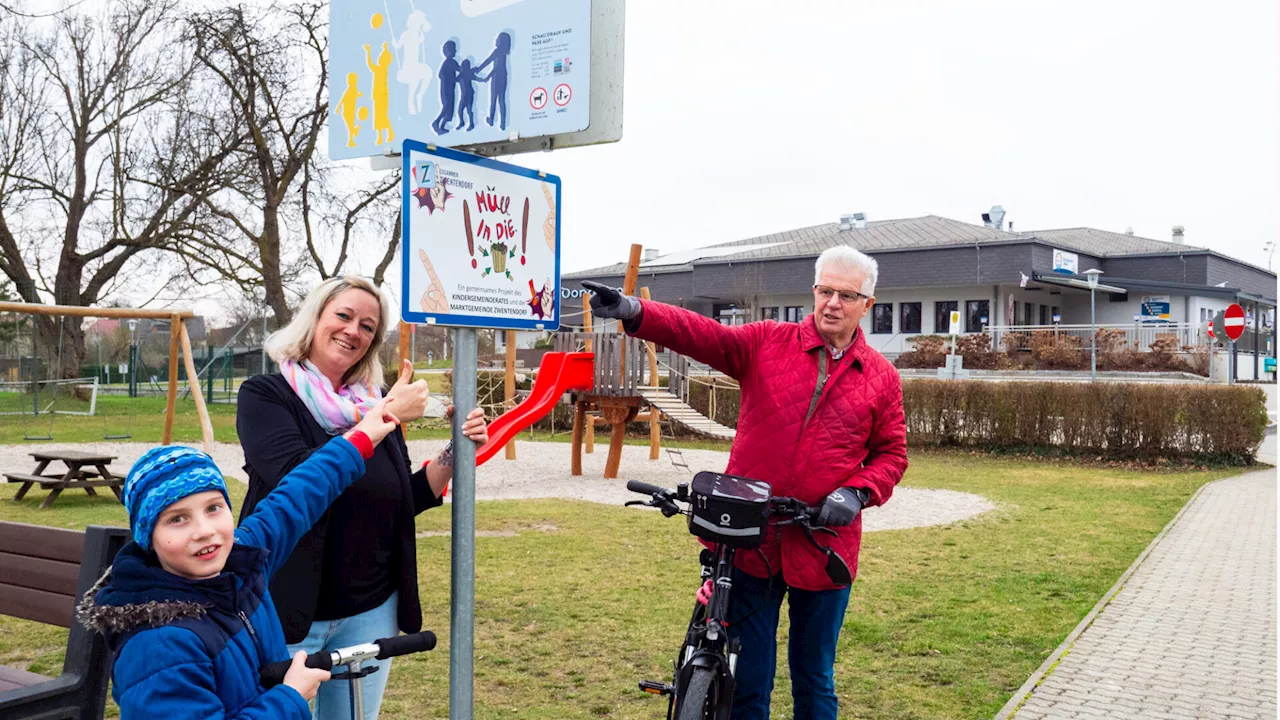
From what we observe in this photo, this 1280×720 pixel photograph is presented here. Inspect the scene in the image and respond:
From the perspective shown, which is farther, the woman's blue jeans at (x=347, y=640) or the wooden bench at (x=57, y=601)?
the wooden bench at (x=57, y=601)

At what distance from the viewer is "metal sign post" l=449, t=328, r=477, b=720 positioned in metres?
2.35

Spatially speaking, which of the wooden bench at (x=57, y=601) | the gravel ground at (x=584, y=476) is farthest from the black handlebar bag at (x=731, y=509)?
the gravel ground at (x=584, y=476)

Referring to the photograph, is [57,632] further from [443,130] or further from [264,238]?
[264,238]

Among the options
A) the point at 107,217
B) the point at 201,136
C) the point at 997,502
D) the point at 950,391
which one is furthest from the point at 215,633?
the point at 107,217

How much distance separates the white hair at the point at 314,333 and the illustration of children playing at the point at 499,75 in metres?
0.62

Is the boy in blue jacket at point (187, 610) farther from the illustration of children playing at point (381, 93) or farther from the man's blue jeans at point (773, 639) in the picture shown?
the man's blue jeans at point (773, 639)

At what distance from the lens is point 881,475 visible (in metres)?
3.29

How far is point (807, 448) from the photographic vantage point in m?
3.25

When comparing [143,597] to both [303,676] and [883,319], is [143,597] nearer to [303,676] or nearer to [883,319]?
[303,676]

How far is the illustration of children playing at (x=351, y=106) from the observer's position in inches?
98.9

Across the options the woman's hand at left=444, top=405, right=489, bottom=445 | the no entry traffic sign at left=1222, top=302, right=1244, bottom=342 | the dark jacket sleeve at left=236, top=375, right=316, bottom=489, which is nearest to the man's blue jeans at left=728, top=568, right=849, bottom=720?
the woman's hand at left=444, top=405, right=489, bottom=445

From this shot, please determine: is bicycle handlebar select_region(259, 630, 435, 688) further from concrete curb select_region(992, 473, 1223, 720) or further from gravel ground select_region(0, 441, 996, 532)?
gravel ground select_region(0, 441, 996, 532)

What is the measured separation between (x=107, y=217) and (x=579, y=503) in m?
19.1

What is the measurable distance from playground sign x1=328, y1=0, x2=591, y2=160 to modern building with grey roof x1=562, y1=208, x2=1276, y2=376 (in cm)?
3524
